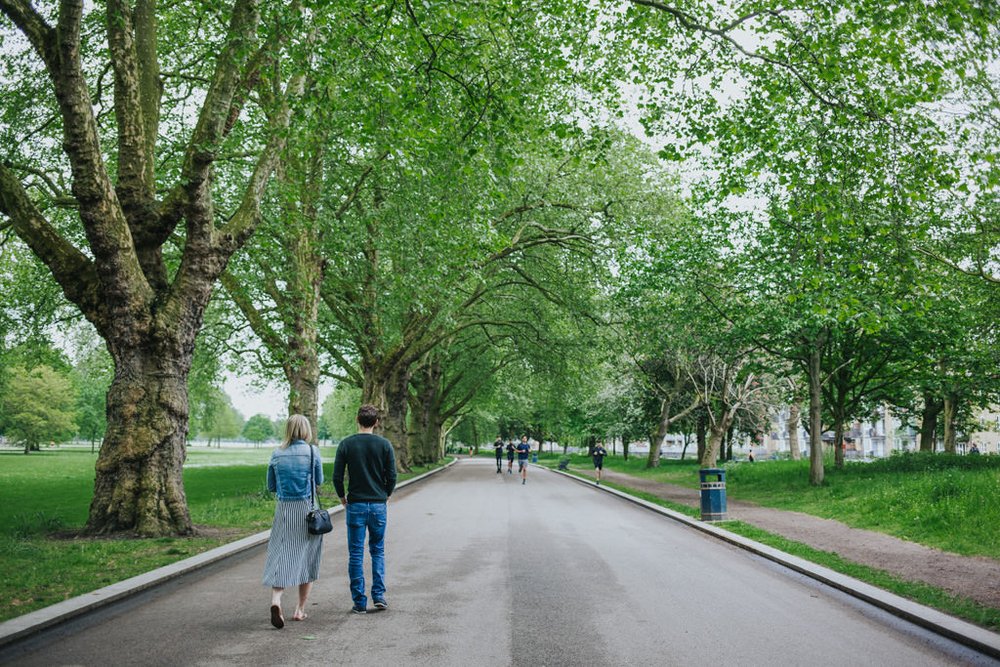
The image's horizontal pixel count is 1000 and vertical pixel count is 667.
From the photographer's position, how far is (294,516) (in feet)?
19.4

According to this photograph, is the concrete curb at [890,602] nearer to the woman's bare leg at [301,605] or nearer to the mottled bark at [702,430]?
the woman's bare leg at [301,605]

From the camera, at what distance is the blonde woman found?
18.8 ft

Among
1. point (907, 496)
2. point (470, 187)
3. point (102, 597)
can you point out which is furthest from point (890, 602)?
point (470, 187)

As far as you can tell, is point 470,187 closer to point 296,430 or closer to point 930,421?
point 296,430

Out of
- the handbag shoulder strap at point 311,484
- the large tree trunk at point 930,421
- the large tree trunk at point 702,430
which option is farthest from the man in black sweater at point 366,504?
the large tree trunk at point 702,430

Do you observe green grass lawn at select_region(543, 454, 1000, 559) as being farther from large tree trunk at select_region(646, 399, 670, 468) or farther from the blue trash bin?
large tree trunk at select_region(646, 399, 670, 468)

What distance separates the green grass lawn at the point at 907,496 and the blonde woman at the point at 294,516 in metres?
9.09

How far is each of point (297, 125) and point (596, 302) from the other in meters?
14.5

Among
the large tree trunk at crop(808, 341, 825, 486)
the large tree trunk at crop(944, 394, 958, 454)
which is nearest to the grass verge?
the large tree trunk at crop(808, 341, 825, 486)

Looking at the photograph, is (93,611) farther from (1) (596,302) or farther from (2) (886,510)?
(1) (596,302)

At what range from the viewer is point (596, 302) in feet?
79.0

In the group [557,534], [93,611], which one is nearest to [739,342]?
[557,534]

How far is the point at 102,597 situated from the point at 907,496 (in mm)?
14327

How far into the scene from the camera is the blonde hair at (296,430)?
19.7 feet
